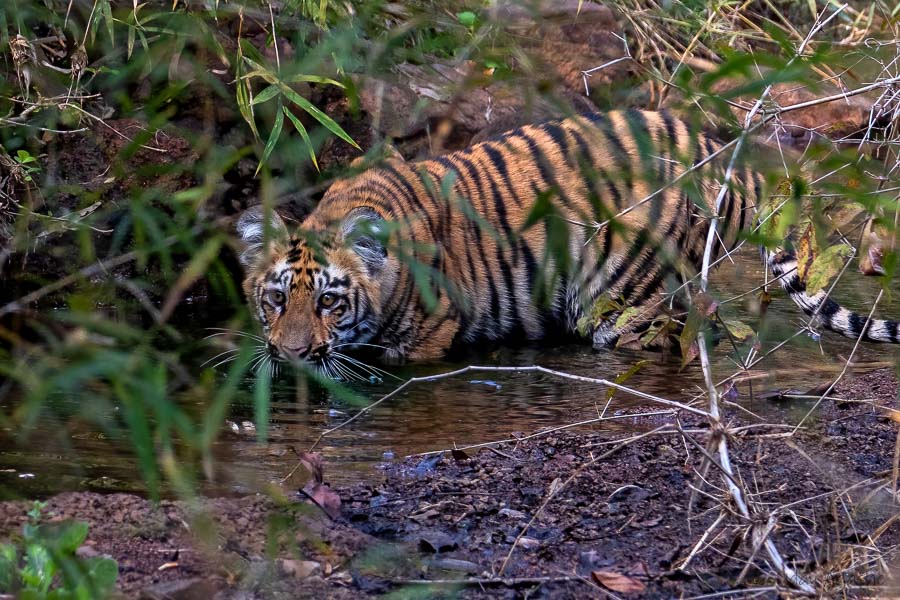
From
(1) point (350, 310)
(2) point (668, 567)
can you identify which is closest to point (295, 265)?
(1) point (350, 310)

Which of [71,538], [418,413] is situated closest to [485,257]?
[418,413]

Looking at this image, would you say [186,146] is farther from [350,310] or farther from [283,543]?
[283,543]

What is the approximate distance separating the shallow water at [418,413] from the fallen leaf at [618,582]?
0.46 metres

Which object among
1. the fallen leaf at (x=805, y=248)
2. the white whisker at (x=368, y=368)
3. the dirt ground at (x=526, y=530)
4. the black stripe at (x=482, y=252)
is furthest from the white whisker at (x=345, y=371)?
the fallen leaf at (x=805, y=248)

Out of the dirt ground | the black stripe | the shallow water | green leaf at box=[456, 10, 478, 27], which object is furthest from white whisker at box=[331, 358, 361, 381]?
green leaf at box=[456, 10, 478, 27]

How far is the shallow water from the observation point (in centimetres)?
326

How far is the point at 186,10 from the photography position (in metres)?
2.83

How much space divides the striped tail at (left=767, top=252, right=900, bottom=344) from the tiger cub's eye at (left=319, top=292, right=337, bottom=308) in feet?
6.71

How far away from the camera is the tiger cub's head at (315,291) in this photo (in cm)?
500

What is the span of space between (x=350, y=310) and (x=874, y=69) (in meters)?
2.67

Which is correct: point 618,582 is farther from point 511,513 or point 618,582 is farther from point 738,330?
point 738,330

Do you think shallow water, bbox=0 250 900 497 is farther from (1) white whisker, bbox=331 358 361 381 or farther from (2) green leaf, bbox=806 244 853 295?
(2) green leaf, bbox=806 244 853 295

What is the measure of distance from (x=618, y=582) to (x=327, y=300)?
3.07 metres

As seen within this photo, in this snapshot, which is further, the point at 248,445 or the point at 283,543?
the point at 248,445
